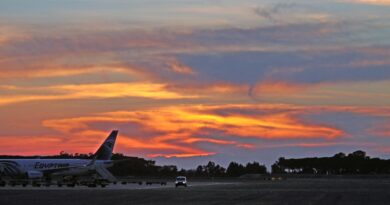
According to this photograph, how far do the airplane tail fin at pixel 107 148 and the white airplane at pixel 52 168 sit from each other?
14.8 feet

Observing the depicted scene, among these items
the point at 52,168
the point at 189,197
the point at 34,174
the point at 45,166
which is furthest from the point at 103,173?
the point at 189,197

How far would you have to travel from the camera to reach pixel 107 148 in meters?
131

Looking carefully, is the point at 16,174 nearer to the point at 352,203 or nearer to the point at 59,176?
the point at 59,176

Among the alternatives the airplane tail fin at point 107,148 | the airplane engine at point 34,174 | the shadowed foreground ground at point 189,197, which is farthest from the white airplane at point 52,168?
the shadowed foreground ground at point 189,197

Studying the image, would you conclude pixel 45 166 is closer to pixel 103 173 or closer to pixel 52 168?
pixel 52 168

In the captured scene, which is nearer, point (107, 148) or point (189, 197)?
point (189, 197)

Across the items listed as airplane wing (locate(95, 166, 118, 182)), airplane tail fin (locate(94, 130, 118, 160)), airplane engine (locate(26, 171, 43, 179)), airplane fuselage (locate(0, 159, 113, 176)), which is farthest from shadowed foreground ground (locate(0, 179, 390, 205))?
airplane tail fin (locate(94, 130, 118, 160))

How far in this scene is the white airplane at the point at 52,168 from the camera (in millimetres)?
120438

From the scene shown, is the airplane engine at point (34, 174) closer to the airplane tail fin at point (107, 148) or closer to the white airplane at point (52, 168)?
the white airplane at point (52, 168)

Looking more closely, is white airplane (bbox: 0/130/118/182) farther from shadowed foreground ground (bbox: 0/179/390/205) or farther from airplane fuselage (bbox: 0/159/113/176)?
shadowed foreground ground (bbox: 0/179/390/205)

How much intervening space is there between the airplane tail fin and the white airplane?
4.52 meters

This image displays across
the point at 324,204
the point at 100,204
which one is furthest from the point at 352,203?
the point at 100,204

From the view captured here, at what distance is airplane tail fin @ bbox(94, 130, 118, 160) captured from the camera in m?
130

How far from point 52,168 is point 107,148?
11.9 metres
